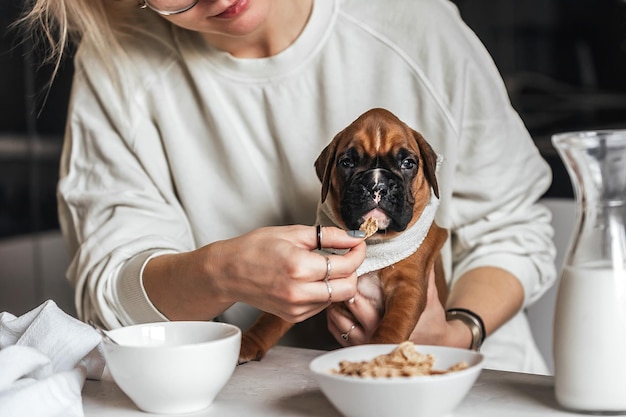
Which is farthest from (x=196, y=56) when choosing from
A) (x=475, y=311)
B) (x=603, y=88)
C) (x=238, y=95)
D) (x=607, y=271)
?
(x=603, y=88)

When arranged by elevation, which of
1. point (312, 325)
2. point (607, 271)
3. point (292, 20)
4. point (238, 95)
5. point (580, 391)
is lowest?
point (312, 325)

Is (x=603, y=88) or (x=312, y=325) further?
(x=603, y=88)

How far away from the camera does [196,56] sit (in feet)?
5.09

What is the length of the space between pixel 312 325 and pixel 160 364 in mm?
689

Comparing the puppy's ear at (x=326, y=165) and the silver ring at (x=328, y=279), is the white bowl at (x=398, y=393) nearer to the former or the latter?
the silver ring at (x=328, y=279)

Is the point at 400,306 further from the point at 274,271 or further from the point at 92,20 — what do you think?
the point at 92,20

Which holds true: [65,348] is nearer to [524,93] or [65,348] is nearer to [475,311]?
[475,311]

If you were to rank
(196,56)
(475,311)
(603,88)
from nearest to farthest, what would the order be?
(475,311) → (196,56) → (603,88)

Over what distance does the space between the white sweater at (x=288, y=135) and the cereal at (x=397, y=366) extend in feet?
2.07

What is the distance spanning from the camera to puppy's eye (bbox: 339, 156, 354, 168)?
1203mm

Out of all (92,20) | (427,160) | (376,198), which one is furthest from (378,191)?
(92,20)

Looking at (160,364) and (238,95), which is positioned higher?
(238,95)

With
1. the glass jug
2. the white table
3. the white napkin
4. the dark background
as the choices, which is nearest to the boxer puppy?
the white table

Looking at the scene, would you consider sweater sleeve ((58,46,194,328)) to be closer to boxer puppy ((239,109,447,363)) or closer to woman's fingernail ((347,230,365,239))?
boxer puppy ((239,109,447,363))
